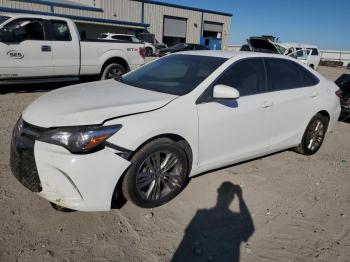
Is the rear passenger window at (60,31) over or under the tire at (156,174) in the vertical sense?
over

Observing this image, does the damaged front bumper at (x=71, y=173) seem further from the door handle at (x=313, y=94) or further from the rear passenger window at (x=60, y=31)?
the rear passenger window at (x=60, y=31)

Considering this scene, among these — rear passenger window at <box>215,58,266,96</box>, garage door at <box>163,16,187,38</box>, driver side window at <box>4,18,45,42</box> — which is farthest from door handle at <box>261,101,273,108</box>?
garage door at <box>163,16,187,38</box>

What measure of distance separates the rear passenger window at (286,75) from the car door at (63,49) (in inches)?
238

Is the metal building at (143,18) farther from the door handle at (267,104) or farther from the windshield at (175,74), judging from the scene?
the door handle at (267,104)

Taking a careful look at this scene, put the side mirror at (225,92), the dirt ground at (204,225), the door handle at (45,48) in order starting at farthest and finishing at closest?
1. the door handle at (45,48)
2. the side mirror at (225,92)
3. the dirt ground at (204,225)

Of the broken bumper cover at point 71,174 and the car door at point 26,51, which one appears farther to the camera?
the car door at point 26,51

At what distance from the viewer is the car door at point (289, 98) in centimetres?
446

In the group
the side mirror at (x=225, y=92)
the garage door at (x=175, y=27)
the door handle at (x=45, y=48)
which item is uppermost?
the garage door at (x=175, y=27)

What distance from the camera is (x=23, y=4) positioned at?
30.7m

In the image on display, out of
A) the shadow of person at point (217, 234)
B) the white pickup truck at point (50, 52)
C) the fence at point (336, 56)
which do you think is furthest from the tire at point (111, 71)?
the fence at point (336, 56)

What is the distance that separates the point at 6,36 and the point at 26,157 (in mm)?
5937

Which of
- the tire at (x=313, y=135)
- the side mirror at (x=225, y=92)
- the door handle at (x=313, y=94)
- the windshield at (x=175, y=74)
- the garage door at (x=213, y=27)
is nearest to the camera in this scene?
the side mirror at (x=225, y=92)

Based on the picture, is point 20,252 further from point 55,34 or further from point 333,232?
point 55,34

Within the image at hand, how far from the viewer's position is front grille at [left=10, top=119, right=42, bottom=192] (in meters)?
3.01
